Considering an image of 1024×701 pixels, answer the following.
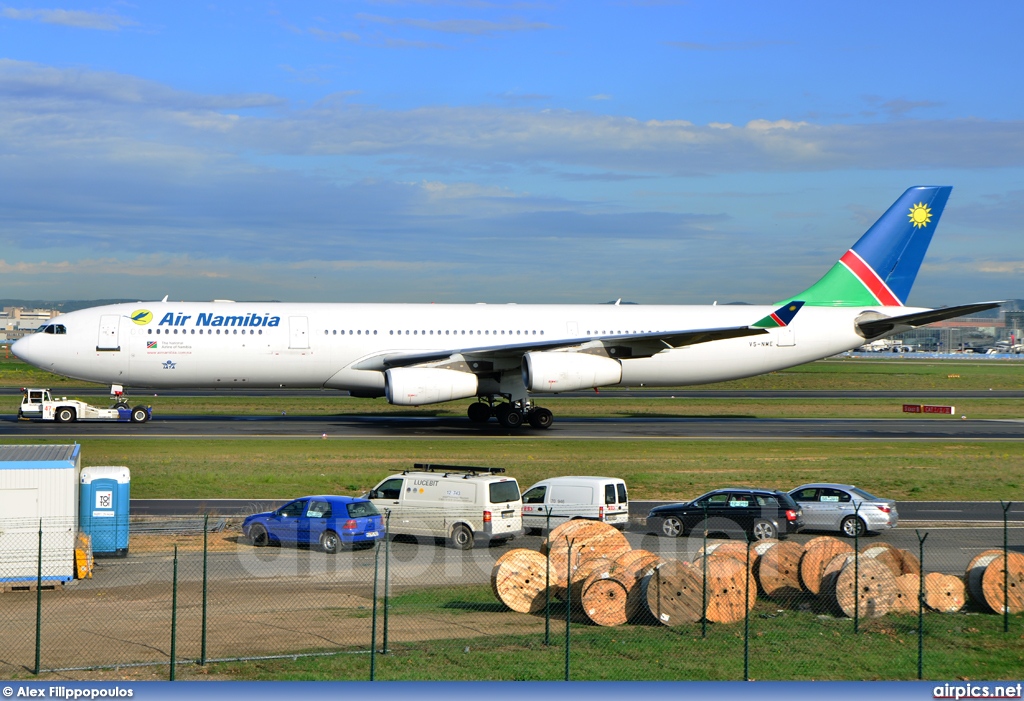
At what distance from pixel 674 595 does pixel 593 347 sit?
31.5 metres

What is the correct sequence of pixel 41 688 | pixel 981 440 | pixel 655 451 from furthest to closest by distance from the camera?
pixel 981 440 < pixel 655 451 < pixel 41 688

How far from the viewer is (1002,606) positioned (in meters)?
19.0

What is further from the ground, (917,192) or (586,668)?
(917,192)

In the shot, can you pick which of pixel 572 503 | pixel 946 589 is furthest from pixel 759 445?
pixel 946 589

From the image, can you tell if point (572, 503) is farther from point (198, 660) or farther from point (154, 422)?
point (154, 422)

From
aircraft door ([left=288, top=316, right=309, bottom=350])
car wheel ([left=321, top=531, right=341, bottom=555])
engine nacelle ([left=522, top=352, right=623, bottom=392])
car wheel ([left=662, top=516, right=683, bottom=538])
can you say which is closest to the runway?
engine nacelle ([left=522, top=352, right=623, bottom=392])

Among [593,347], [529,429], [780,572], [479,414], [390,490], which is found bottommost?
[780,572]

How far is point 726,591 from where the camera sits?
709 inches

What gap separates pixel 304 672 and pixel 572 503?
13.3 m

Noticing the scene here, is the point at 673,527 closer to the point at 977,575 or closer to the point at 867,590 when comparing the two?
the point at 867,590

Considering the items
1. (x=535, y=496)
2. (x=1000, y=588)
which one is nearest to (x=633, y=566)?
(x=1000, y=588)

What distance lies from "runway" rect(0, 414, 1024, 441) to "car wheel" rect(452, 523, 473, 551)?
20538 millimetres

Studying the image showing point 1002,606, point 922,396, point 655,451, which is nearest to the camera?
point 1002,606

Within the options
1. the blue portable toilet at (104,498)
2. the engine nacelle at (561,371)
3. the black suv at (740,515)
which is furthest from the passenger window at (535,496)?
the engine nacelle at (561,371)
